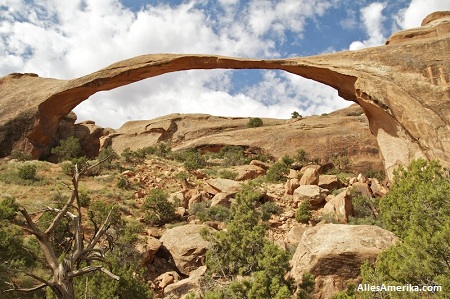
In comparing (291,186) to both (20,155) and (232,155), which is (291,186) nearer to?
(232,155)

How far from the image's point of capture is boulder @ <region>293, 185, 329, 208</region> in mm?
13805

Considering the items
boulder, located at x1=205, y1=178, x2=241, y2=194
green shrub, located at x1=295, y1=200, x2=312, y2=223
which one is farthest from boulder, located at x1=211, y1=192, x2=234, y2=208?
green shrub, located at x1=295, y1=200, x2=312, y2=223

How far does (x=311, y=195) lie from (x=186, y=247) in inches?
239

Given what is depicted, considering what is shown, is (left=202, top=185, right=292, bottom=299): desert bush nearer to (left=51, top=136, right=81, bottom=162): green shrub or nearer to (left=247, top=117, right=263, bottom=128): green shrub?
(left=51, top=136, right=81, bottom=162): green shrub

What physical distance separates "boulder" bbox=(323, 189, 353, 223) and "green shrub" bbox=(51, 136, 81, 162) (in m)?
15.1

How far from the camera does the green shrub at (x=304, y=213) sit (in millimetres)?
12383

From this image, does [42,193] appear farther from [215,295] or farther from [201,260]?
[215,295]

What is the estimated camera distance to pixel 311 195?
13.9 meters

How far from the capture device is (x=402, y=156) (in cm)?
1016

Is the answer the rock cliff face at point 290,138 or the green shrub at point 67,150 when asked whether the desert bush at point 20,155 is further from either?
the rock cliff face at point 290,138

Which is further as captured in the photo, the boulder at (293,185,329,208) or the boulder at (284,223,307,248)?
the boulder at (293,185,329,208)

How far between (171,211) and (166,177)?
202 inches

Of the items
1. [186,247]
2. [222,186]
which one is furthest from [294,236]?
[222,186]

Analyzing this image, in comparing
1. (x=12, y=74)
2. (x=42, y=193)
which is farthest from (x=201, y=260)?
(x=12, y=74)
